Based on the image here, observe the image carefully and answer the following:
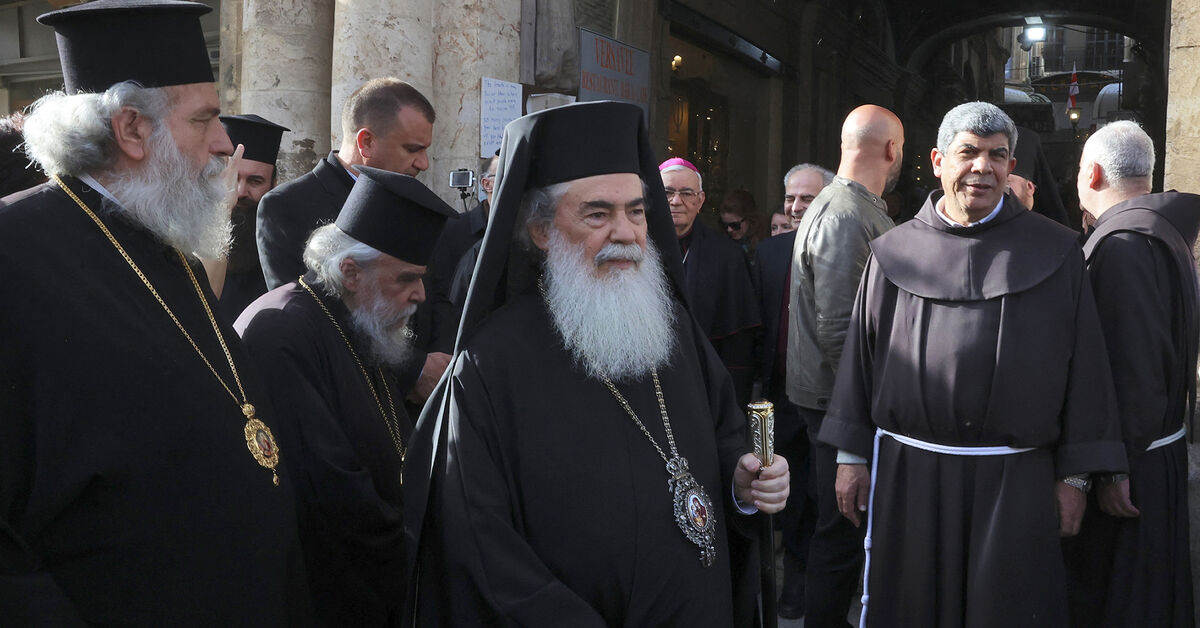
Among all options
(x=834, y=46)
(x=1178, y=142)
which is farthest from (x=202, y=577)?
(x=834, y=46)

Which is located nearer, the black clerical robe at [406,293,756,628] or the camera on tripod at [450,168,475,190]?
the black clerical robe at [406,293,756,628]

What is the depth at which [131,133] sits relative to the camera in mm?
2000

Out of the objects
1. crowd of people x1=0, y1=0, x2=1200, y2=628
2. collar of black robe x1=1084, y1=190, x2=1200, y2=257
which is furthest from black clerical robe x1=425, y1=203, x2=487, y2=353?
collar of black robe x1=1084, y1=190, x2=1200, y2=257

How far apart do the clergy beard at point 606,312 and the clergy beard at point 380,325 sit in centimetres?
68

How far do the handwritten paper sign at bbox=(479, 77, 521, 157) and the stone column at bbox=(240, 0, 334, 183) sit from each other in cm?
99

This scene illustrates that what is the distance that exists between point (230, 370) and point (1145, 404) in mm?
2844

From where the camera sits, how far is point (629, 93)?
7832 millimetres

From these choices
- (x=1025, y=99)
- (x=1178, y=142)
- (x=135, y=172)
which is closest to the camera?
Result: (x=135, y=172)

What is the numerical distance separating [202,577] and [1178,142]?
13.1ft

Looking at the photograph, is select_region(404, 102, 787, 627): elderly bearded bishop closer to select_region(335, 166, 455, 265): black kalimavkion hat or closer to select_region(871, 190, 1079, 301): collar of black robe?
select_region(335, 166, 455, 265): black kalimavkion hat

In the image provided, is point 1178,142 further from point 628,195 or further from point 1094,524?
point 628,195

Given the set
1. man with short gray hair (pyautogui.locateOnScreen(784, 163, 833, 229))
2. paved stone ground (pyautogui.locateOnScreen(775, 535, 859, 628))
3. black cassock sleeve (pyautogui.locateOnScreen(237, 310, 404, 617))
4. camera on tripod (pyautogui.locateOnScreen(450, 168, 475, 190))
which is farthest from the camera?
camera on tripod (pyautogui.locateOnScreen(450, 168, 475, 190))

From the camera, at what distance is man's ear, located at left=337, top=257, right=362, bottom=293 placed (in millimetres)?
2746

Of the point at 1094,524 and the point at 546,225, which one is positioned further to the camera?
the point at 1094,524
